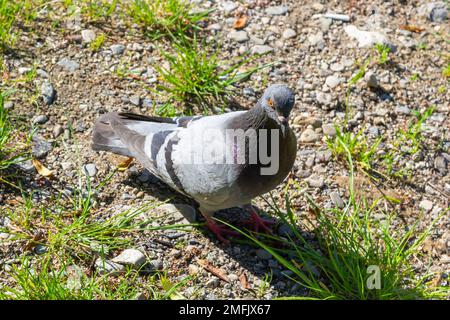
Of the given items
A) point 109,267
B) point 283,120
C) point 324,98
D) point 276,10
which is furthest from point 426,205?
point 109,267

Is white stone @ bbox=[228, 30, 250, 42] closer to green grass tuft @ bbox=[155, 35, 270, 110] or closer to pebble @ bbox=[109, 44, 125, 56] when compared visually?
green grass tuft @ bbox=[155, 35, 270, 110]

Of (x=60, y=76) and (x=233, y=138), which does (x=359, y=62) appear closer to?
(x=233, y=138)

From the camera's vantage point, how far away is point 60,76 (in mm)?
5832

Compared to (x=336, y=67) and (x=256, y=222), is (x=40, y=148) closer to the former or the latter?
(x=256, y=222)

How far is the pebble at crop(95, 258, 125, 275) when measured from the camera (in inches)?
180

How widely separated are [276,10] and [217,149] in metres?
2.56

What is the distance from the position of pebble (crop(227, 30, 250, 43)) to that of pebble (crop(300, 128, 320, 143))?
129 cm

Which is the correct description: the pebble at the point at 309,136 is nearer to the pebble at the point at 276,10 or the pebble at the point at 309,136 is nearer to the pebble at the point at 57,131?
the pebble at the point at 276,10

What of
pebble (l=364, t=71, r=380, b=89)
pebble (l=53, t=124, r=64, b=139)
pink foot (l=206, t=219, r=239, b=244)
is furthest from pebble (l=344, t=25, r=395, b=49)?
pebble (l=53, t=124, r=64, b=139)

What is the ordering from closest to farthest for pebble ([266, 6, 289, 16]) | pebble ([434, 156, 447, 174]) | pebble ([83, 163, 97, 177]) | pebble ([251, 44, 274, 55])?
pebble ([83, 163, 97, 177]) < pebble ([434, 156, 447, 174]) < pebble ([251, 44, 274, 55]) < pebble ([266, 6, 289, 16])

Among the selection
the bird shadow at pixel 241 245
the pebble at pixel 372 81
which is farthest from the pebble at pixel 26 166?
the pebble at pixel 372 81

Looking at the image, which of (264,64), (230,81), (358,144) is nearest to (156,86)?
(230,81)

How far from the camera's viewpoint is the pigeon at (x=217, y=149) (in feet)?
14.8

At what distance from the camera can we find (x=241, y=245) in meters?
5.06
